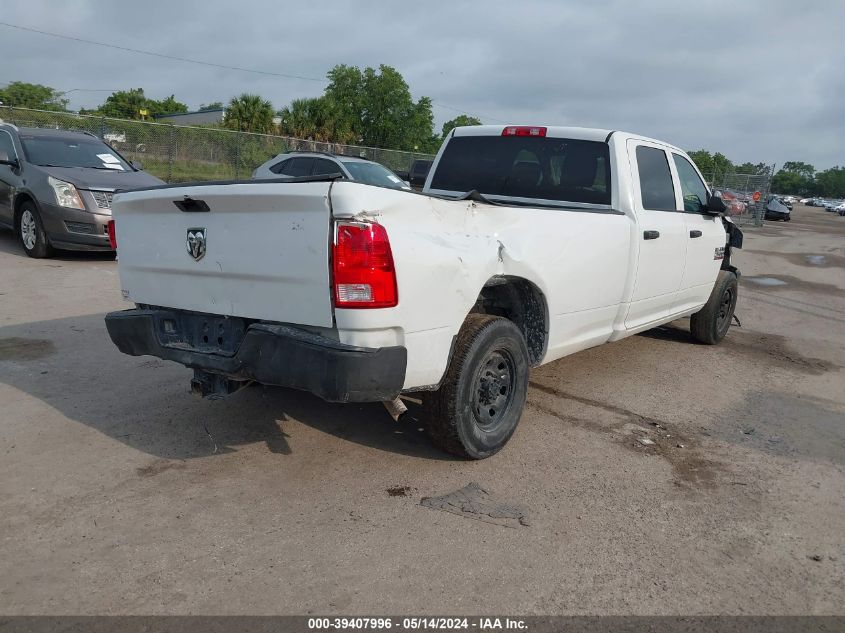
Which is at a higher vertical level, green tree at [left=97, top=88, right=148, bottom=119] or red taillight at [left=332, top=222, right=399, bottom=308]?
green tree at [left=97, top=88, right=148, bottom=119]

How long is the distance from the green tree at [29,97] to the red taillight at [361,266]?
244 ft

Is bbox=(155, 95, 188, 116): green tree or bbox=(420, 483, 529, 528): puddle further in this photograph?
bbox=(155, 95, 188, 116): green tree

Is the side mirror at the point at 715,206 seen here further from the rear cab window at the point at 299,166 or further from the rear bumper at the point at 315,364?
the rear cab window at the point at 299,166

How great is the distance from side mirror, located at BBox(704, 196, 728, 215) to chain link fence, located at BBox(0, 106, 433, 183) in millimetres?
14595

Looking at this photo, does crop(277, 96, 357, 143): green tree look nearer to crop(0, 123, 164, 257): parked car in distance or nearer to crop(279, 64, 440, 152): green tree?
crop(279, 64, 440, 152): green tree

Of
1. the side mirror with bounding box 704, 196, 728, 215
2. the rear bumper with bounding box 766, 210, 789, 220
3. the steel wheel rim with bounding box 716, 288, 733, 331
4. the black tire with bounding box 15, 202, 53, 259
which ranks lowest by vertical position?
the rear bumper with bounding box 766, 210, 789, 220

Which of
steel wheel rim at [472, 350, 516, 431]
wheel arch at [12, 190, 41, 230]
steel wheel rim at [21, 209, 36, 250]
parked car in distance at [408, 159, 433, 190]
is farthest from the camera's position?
steel wheel rim at [21, 209, 36, 250]

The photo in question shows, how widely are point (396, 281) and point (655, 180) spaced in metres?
3.39

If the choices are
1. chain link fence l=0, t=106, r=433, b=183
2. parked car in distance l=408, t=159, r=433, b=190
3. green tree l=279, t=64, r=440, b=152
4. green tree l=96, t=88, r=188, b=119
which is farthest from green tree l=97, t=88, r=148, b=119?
parked car in distance l=408, t=159, r=433, b=190

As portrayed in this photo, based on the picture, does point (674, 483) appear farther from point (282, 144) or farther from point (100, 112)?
point (100, 112)

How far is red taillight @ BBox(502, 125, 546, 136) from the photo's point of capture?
557 centimetres

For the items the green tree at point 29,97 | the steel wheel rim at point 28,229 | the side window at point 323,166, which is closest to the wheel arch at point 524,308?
the steel wheel rim at point 28,229

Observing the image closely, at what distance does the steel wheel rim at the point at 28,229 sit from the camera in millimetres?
10031

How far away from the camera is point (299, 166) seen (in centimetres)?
1354
